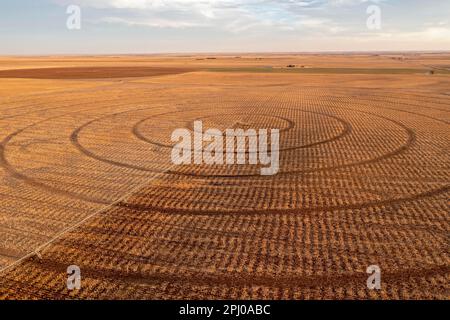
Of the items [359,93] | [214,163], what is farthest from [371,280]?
[359,93]

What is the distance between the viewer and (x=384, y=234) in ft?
38.5

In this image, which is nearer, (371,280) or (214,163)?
(371,280)

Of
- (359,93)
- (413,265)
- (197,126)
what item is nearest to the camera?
(413,265)

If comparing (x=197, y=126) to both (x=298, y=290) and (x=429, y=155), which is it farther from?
(x=298, y=290)

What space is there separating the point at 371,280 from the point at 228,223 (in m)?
5.10

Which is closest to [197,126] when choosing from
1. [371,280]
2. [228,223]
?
[228,223]

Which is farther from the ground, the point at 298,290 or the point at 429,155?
the point at 429,155

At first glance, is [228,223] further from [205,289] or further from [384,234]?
[384,234]

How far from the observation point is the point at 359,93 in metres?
47.4
